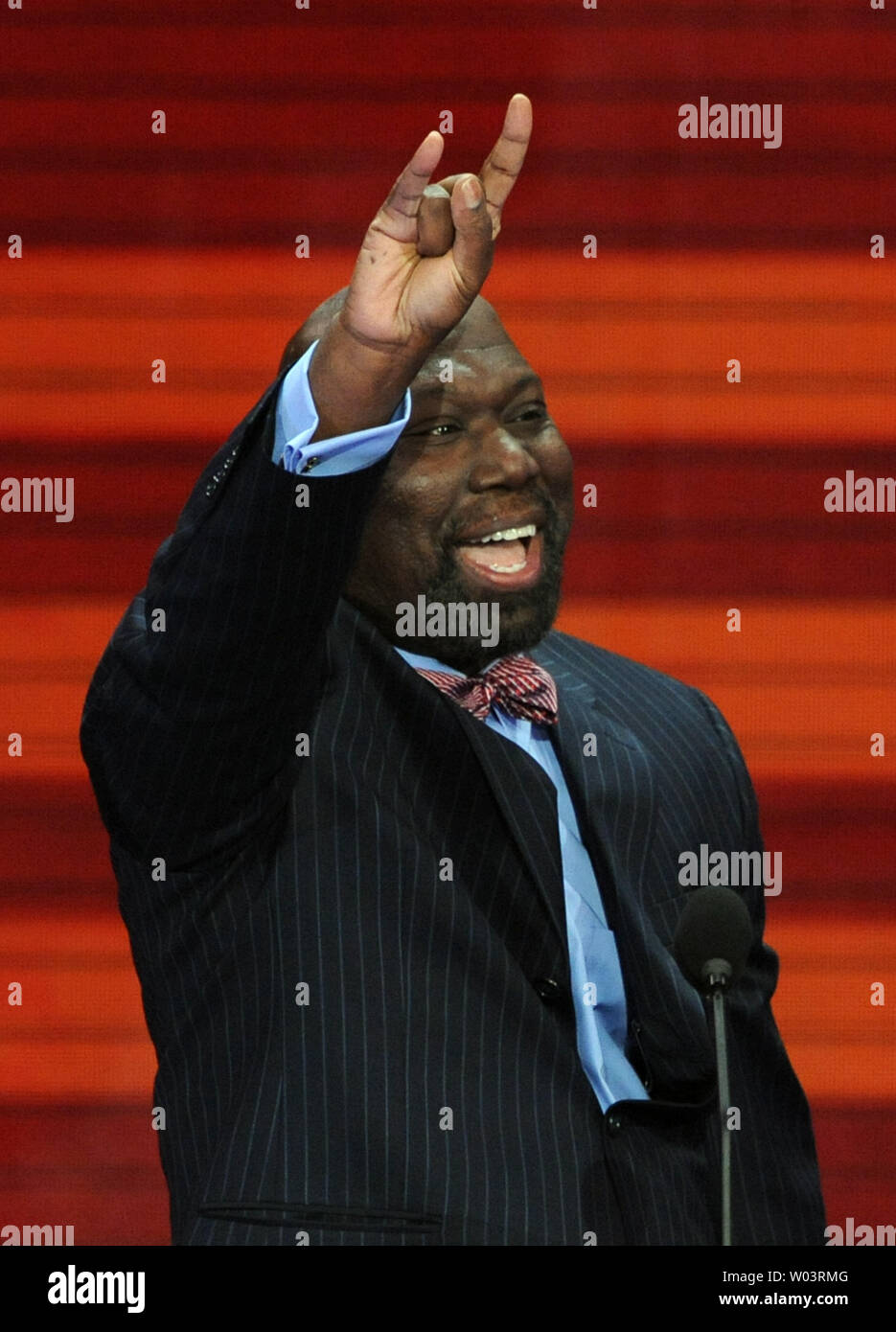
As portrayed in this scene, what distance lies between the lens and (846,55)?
11.2 ft

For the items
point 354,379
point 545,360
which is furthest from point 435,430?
point 545,360

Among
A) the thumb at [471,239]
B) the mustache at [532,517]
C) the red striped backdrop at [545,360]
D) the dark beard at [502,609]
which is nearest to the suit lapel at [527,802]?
the dark beard at [502,609]

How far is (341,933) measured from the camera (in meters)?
1.97

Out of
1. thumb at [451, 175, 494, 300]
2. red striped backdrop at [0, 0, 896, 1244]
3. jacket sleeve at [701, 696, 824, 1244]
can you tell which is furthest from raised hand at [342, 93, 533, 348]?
red striped backdrop at [0, 0, 896, 1244]

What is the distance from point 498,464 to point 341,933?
0.59 m

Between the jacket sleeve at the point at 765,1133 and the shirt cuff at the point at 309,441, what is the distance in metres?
0.88

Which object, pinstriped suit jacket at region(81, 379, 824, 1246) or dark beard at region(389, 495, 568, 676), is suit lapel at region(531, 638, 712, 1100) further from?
dark beard at region(389, 495, 568, 676)

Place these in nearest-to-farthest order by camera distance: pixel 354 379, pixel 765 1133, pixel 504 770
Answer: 1. pixel 354 379
2. pixel 504 770
3. pixel 765 1133

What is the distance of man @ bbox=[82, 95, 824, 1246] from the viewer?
68.4 inches

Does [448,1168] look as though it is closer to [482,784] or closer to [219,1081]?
[219,1081]

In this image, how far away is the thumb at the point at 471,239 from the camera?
1.71 metres

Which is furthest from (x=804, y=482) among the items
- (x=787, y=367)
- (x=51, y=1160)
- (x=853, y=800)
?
(x=51, y=1160)

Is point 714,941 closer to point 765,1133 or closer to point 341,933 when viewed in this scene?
point 341,933

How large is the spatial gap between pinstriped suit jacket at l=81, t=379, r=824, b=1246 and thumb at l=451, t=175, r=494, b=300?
0.62 ft
